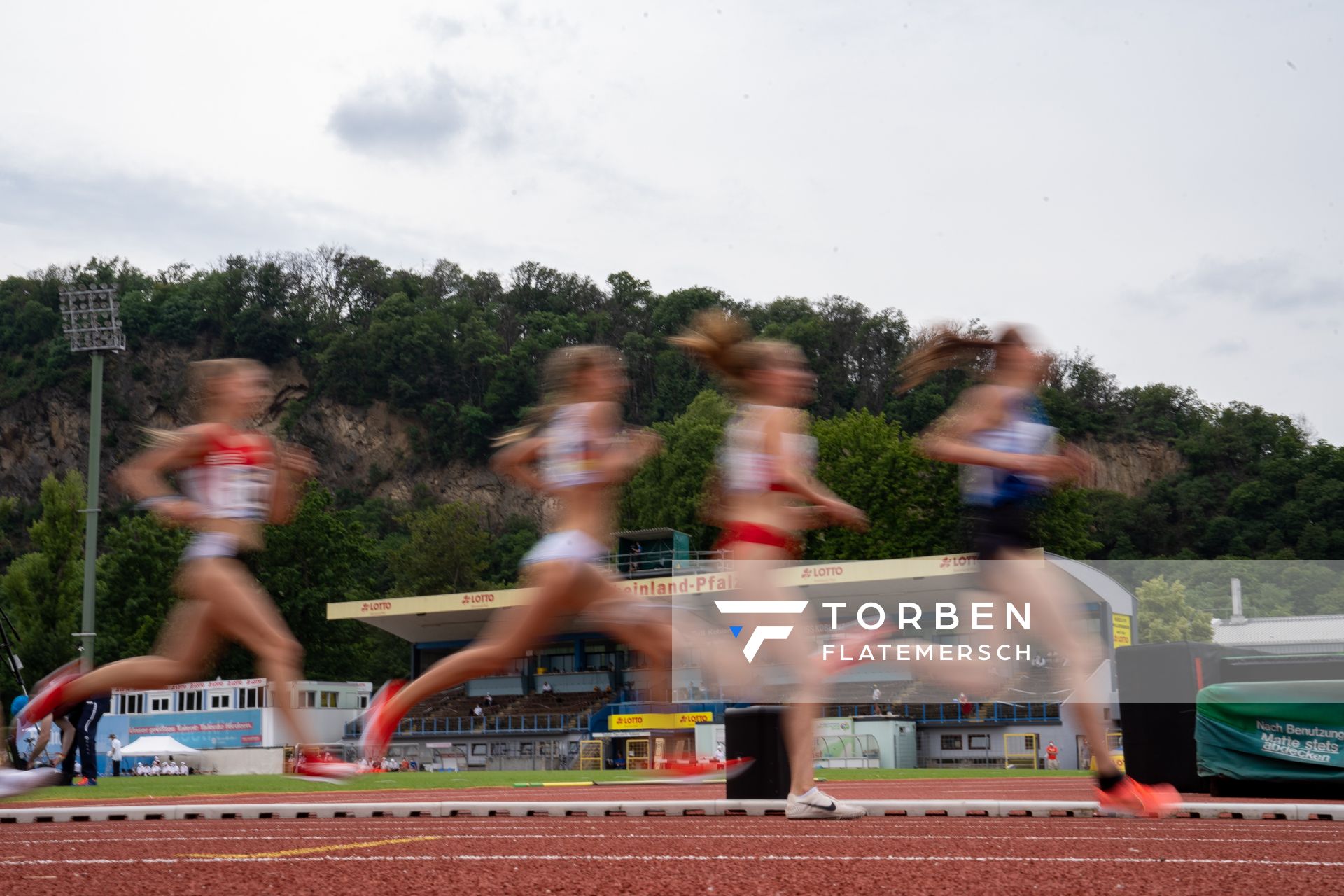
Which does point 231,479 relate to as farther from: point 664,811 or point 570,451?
point 664,811

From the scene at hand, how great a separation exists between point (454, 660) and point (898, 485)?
48488 mm

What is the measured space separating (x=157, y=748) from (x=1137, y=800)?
141 ft

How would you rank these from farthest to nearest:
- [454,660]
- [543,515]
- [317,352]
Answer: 1. [317,352]
2. [543,515]
3. [454,660]

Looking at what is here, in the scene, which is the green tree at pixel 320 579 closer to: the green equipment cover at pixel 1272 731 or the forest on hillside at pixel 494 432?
the forest on hillside at pixel 494 432

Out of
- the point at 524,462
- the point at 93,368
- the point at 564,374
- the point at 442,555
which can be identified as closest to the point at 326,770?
the point at 524,462

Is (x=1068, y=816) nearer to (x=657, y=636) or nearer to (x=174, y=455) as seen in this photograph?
(x=657, y=636)

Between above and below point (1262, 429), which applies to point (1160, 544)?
below

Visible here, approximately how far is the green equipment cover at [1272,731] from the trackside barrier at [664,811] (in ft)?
3.58

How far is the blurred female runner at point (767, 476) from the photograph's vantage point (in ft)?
20.1

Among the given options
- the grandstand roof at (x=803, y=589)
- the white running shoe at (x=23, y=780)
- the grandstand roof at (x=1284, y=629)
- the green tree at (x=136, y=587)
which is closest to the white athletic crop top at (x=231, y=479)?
the white running shoe at (x=23, y=780)

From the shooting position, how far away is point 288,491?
20.3ft

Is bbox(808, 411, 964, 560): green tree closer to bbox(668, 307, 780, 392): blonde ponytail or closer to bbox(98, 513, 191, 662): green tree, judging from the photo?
bbox(98, 513, 191, 662): green tree

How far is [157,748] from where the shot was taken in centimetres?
4359

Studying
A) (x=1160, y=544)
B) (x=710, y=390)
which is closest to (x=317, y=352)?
(x=710, y=390)
